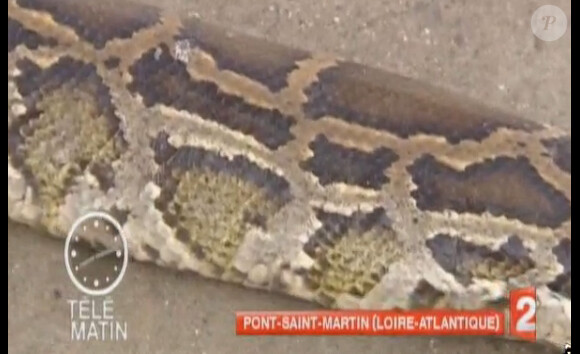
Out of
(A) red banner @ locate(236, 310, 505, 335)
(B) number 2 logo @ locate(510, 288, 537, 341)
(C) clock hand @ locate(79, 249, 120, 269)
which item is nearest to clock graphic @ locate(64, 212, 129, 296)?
(C) clock hand @ locate(79, 249, 120, 269)

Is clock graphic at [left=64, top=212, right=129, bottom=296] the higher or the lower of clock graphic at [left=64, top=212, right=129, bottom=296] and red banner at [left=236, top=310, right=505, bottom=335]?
the higher

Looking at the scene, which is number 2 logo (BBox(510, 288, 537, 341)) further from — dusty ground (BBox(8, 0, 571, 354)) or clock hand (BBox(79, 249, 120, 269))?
clock hand (BBox(79, 249, 120, 269))

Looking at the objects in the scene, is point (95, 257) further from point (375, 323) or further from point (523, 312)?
point (523, 312)

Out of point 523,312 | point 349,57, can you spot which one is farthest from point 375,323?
point 349,57

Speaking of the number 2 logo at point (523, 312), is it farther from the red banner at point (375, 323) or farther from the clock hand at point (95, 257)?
the clock hand at point (95, 257)

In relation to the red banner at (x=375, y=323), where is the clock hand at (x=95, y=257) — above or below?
above

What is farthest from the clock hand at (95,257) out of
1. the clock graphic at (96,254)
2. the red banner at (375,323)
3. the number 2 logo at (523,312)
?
the number 2 logo at (523,312)

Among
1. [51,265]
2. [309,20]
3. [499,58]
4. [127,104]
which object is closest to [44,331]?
[51,265]
